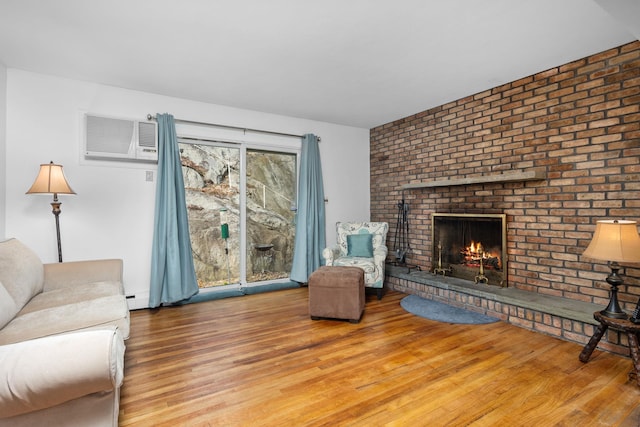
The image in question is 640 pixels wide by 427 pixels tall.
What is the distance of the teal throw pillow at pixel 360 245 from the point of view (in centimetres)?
409

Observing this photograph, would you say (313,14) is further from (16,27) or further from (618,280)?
(618,280)

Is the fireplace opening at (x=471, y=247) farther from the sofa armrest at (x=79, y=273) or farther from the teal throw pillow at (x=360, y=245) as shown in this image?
the sofa armrest at (x=79, y=273)

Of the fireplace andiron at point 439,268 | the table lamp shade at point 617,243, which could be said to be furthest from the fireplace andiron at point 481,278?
the table lamp shade at point 617,243

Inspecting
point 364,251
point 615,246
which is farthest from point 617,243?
point 364,251

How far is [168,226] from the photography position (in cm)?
363

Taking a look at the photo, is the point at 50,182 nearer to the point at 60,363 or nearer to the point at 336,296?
the point at 60,363

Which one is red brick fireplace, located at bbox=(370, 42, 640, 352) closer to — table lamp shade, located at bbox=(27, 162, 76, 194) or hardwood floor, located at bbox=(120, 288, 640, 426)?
hardwood floor, located at bbox=(120, 288, 640, 426)

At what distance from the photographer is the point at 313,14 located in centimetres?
217

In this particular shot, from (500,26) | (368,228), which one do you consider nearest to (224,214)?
(368,228)

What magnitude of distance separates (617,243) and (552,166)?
114 cm

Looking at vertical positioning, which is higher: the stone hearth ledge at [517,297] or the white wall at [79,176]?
the white wall at [79,176]

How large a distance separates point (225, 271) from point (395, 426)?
10.6 feet

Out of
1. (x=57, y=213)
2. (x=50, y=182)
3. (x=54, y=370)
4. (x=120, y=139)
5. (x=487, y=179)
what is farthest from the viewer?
(x=120, y=139)

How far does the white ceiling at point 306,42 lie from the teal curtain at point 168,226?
1.99ft
